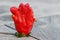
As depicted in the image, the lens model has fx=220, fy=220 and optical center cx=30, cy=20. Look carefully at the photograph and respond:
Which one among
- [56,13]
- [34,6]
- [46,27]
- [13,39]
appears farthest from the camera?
[34,6]

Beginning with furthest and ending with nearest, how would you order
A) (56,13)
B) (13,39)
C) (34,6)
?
(34,6) → (56,13) → (13,39)

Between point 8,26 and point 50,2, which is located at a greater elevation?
point 50,2

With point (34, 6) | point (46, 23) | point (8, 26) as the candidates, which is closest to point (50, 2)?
point (34, 6)

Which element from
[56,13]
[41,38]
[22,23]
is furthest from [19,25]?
[56,13]

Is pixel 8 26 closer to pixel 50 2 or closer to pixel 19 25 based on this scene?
pixel 19 25

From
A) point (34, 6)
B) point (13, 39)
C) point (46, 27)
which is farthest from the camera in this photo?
point (34, 6)

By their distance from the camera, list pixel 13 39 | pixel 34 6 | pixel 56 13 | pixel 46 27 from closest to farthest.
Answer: pixel 13 39
pixel 46 27
pixel 56 13
pixel 34 6

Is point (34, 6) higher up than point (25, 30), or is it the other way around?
point (34, 6)

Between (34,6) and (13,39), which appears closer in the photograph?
(13,39)

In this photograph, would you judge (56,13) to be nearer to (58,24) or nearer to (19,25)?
(58,24)
